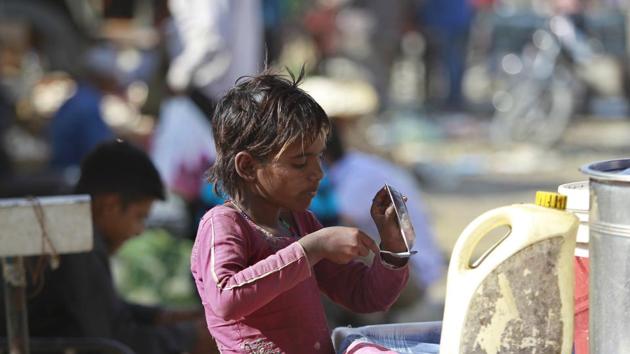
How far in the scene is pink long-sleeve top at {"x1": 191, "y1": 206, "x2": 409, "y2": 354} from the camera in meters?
1.99

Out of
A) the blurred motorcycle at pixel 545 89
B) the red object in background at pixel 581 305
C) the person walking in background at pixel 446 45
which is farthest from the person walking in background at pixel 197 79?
the person walking in background at pixel 446 45

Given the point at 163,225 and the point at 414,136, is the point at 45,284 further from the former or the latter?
the point at 414,136

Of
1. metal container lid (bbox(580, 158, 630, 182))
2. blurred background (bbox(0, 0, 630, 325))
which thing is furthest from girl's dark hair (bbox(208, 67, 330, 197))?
blurred background (bbox(0, 0, 630, 325))

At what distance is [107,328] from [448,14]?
947 cm

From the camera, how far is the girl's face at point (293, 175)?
214 cm

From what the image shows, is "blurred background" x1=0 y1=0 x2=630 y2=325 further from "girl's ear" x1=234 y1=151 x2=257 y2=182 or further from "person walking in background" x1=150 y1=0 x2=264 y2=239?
"girl's ear" x1=234 y1=151 x2=257 y2=182

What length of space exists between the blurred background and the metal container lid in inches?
109

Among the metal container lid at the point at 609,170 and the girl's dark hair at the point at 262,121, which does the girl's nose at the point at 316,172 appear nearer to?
the girl's dark hair at the point at 262,121

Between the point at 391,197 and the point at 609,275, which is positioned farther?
the point at 391,197

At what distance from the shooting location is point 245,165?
2.17 meters

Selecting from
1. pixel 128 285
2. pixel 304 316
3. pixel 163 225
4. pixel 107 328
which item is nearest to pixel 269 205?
pixel 304 316

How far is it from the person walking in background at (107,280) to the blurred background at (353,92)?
1.33 m

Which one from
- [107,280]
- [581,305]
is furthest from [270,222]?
[107,280]

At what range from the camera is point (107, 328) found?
129 inches
